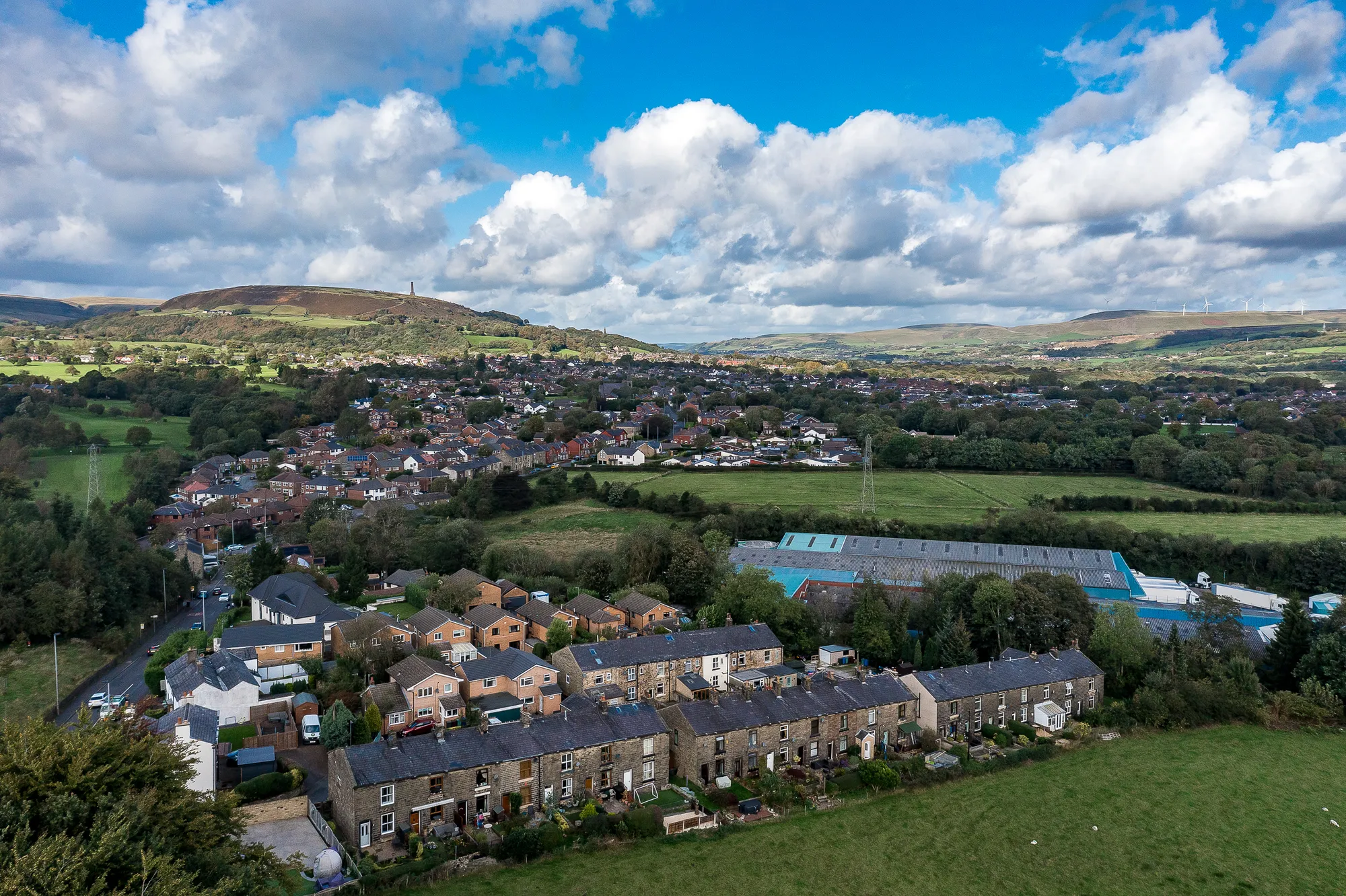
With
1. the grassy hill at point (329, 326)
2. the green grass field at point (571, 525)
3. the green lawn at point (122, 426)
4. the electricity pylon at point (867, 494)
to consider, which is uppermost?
the grassy hill at point (329, 326)

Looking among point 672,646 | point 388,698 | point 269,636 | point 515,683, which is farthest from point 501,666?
point 269,636

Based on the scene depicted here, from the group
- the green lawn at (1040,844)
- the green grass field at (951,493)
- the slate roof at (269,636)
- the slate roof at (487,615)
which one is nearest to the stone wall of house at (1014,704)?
the green lawn at (1040,844)

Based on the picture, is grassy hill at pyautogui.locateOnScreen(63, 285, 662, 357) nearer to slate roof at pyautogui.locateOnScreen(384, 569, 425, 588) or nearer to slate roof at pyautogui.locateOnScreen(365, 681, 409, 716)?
slate roof at pyautogui.locateOnScreen(384, 569, 425, 588)

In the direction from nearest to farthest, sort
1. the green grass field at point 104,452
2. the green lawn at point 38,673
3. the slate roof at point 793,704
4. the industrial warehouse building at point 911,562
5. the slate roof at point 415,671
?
1. the slate roof at point 793,704
2. the slate roof at point 415,671
3. the green lawn at point 38,673
4. the industrial warehouse building at point 911,562
5. the green grass field at point 104,452

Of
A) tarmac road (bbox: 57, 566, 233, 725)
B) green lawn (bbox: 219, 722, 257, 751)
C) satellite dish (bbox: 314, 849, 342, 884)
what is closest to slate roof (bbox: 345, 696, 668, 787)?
satellite dish (bbox: 314, 849, 342, 884)

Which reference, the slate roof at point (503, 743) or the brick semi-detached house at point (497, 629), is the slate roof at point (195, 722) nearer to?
the slate roof at point (503, 743)

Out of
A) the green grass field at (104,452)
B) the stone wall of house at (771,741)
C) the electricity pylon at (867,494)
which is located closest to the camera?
the stone wall of house at (771,741)
